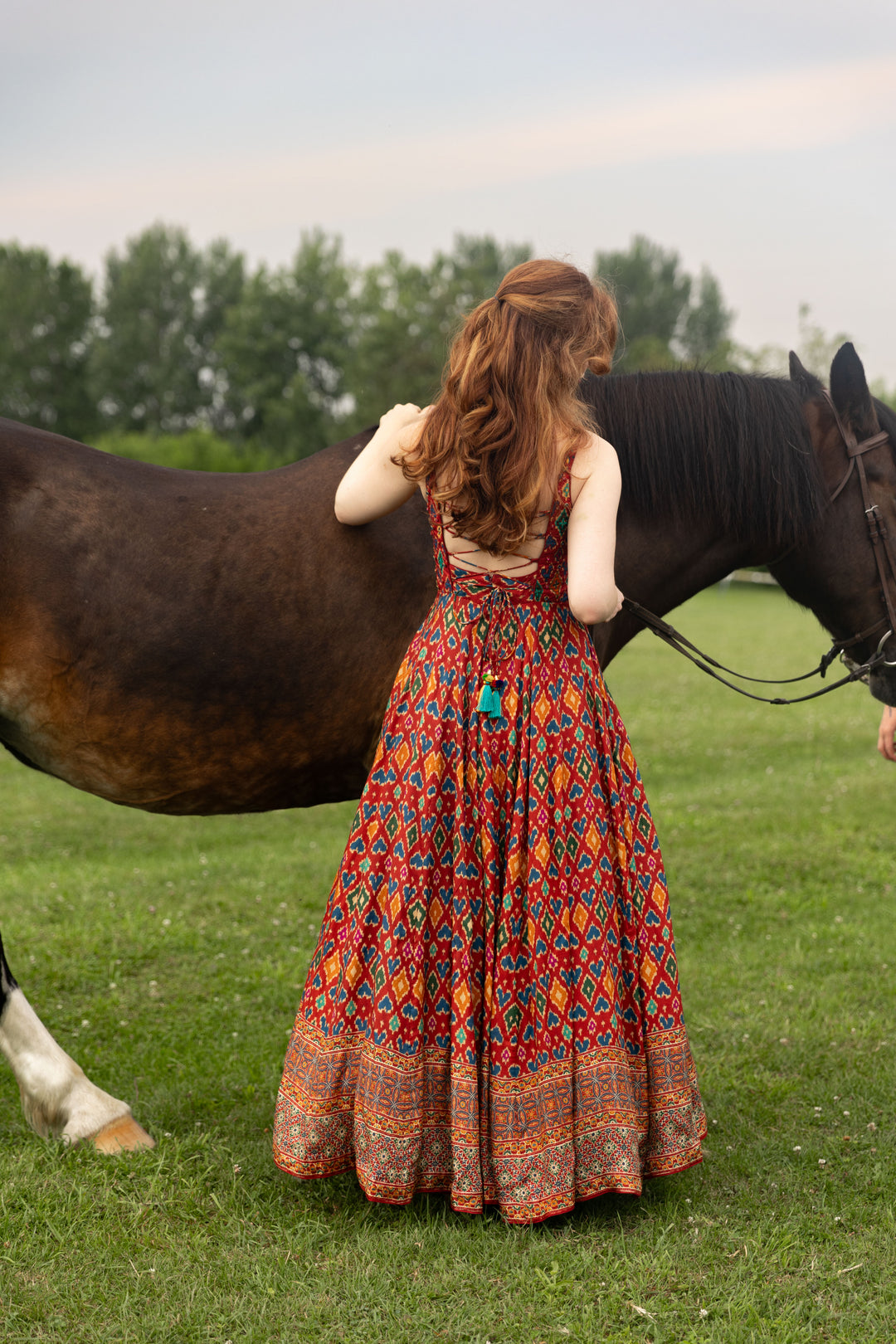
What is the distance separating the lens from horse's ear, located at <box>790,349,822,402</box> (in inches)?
149

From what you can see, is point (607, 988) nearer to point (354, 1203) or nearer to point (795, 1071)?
point (354, 1203)

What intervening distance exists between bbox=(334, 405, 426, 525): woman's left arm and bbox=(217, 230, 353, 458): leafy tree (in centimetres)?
5351

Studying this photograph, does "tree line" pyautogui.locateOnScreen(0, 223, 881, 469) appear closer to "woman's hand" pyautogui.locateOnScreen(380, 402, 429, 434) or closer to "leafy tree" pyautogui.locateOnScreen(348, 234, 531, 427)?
"leafy tree" pyautogui.locateOnScreen(348, 234, 531, 427)

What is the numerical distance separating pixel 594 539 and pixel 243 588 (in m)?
1.10

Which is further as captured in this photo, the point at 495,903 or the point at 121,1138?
the point at 121,1138

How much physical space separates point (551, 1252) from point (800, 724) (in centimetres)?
1049

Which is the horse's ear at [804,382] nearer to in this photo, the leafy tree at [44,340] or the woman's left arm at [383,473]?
the woman's left arm at [383,473]

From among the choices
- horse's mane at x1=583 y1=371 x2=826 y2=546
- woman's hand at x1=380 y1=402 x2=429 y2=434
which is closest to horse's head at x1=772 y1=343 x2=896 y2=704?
horse's mane at x1=583 y1=371 x2=826 y2=546

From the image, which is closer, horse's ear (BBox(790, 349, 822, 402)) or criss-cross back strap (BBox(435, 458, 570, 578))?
criss-cross back strap (BBox(435, 458, 570, 578))

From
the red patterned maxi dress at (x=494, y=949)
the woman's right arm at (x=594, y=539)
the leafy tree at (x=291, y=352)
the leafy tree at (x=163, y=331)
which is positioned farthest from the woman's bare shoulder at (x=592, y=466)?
the leafy tree at (x=163, y=331)

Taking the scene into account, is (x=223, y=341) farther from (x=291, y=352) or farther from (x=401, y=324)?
(x=401, y=324)

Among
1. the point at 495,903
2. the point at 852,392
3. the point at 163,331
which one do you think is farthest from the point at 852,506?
the point at 163,331

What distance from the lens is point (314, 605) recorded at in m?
3.27

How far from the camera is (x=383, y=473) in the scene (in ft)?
9.73
